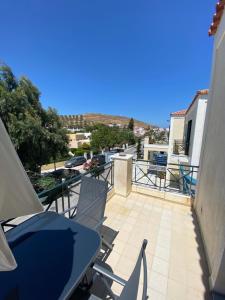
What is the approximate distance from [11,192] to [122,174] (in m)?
3.21

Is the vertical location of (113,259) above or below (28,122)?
below

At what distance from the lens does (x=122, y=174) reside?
152 inches

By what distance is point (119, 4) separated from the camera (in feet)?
14.3

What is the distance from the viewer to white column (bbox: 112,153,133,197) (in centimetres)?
381

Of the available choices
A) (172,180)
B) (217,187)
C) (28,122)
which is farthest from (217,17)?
(28,122)

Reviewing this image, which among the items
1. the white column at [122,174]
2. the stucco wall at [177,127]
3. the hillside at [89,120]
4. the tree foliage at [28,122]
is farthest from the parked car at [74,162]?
the hillside at [89,120]

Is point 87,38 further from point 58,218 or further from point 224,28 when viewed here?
point 58,218

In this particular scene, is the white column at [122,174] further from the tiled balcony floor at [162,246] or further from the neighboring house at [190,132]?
the neighboring house at [190,132]

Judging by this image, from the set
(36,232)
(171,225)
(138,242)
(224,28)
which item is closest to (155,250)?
(138,242)

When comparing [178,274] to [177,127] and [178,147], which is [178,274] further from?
[177,127]

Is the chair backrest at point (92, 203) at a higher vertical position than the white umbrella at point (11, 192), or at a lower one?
lower

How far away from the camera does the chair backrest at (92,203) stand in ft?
6.50

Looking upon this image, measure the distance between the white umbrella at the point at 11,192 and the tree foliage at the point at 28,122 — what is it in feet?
25.2

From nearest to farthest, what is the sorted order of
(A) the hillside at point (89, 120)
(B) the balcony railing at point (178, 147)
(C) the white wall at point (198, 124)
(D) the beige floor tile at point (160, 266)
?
(D) the beige floor tile at point (160, 266), (C) the white wall at point (198, 124), (B) the balcony railing at point (178, 147), (A) the hillside at point (89, 120)
